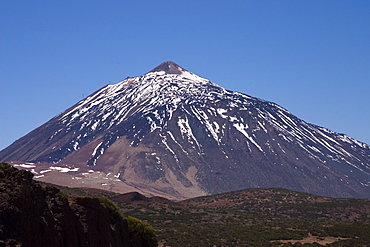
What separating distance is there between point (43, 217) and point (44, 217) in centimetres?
13

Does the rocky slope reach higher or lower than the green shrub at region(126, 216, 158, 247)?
higher

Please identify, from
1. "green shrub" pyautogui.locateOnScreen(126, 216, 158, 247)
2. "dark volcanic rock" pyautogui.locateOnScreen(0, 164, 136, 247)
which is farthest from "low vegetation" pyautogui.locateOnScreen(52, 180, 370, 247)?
"dark volcanic rock" pyautogui.locateOnScreen(0, 164, 136, 247)

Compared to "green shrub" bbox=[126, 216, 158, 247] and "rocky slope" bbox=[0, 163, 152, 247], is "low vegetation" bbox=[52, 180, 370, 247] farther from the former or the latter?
"rocky slope" bbox=[0, 163, 152, 247]

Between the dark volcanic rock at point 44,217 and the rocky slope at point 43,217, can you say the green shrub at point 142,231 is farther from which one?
the dark volcanic rock at point 44,217

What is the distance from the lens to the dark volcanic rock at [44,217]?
1889 cm

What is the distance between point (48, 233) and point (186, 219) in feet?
195

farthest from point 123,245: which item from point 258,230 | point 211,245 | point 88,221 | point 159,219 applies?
point 159,219

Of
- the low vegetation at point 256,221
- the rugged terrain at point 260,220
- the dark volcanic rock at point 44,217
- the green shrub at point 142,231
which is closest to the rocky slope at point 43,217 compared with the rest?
the dark volcanic rock at point 44,217

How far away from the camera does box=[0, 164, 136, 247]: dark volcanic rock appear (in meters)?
18.9

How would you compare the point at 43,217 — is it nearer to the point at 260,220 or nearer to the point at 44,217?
Answer: the point at 44,217

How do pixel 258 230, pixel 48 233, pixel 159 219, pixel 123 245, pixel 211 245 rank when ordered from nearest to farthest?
pixel 48 233, pixel 123 245, pixel 211 245, pixel 258 230, pixel 159 219

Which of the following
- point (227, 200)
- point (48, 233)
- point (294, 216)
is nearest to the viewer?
point (48, 233)

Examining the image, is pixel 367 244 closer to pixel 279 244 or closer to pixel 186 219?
pixel 279 244

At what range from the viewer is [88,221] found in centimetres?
2612
